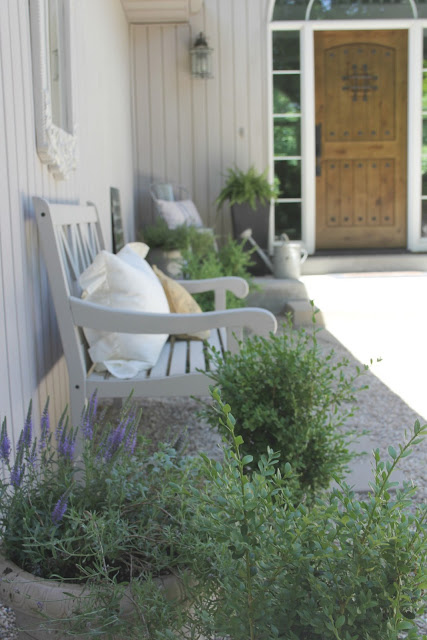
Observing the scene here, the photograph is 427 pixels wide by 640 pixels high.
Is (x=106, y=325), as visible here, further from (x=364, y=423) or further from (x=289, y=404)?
(x=364, y=423)

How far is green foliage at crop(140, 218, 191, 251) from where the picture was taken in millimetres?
5570

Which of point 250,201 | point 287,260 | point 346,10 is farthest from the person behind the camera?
point 346,10

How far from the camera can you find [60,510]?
1.30 meters

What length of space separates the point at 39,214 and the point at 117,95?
3824 mm

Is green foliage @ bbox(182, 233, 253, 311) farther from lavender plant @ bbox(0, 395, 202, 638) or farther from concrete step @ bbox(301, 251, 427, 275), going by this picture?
lavender plant @ bbox(0, 395, 202, 638)

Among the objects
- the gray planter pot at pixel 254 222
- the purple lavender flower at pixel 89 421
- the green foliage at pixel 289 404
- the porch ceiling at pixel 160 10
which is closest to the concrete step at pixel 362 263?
the gray planter pot at pixel 254 222

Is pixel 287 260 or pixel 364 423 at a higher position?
pixel 287 260

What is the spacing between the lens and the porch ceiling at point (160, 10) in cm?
636

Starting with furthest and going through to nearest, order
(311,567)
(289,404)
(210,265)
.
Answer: (210,265), (289,404), (311,567)

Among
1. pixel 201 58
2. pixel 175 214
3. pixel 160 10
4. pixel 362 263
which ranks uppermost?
pixel 160 10

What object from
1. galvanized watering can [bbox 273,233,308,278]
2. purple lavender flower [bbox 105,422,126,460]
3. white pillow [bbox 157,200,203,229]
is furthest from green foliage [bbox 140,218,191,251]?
purple lavender flower [bbox 105,422,126,460]

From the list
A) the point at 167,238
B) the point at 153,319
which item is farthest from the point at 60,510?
the point at 167,238

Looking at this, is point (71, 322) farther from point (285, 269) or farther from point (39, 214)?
point (285, 269)

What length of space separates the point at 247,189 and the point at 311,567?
6.13 metres
